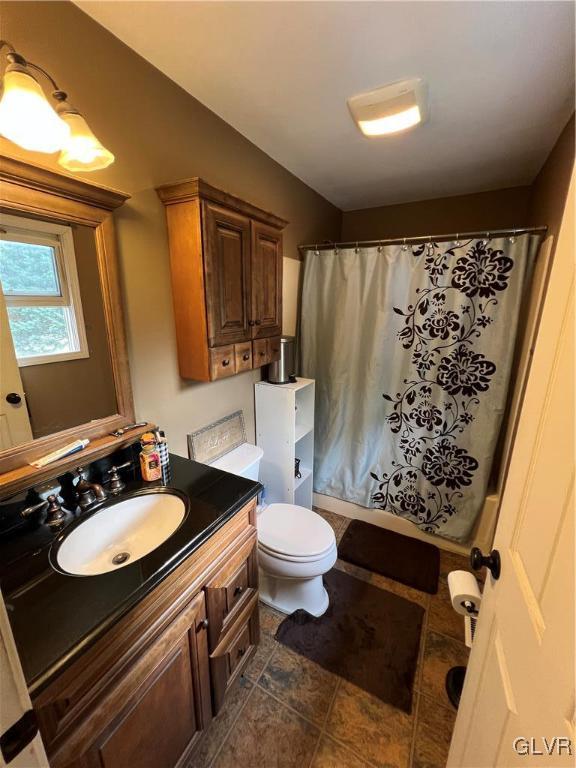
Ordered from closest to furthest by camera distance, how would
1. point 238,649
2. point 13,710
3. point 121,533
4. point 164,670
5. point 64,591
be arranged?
1. point 13,710
2. point 64,591
3. point 164,670
4. point 121,533
5. point 238,649

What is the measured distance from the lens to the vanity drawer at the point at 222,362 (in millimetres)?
1366

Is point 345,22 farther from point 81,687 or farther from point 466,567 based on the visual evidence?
point 466,567

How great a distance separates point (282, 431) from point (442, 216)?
2.02m

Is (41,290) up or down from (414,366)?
up

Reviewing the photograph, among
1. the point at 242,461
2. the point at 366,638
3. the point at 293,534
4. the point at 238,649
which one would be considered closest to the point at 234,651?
the point at 238,649

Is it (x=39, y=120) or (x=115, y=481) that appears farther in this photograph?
(x=115, y=481)

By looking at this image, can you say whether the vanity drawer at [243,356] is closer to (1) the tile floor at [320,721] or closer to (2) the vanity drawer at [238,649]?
(2) the vanity drawer at [238,649]

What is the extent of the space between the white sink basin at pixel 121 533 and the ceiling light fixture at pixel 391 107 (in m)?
1.70

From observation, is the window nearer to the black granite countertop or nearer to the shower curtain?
the black granite countertop

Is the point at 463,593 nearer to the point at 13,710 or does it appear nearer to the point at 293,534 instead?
the point at 293,534

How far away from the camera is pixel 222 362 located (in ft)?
4.64

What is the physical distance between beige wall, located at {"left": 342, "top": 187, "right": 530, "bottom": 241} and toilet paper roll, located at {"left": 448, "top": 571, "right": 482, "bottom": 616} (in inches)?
89.8

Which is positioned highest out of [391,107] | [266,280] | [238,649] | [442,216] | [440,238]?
[391,107]

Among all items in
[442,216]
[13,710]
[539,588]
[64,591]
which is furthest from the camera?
[442,216]
